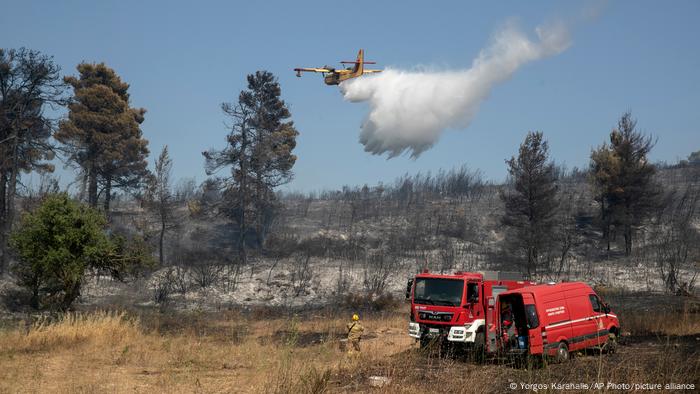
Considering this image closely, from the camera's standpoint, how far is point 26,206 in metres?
43.8

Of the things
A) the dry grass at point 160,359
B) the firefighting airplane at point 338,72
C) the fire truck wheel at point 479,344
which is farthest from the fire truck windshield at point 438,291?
the firefighting airplane at point 338,72

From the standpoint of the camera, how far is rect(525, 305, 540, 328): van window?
52.1 ft

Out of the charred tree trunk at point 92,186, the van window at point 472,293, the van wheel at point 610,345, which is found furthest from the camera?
the charred tree trunk at point 92,186

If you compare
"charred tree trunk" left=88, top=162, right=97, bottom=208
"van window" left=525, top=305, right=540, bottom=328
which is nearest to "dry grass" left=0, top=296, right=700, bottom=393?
"van window" left=525, top=305, right=540, bottom=328

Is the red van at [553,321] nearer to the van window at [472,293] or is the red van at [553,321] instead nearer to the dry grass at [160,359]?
the van window at [472,293]

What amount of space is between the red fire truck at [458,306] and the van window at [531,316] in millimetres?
1722

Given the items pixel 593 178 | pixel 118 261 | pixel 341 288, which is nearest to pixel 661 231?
pixel 593 178

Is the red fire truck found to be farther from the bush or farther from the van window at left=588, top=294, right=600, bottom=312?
the bush

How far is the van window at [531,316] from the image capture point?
52.1ft

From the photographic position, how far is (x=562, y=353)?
16.3 metres

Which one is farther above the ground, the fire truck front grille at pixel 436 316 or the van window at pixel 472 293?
the van window at pixel 472 293

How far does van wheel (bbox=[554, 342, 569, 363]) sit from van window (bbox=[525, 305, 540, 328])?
99cm

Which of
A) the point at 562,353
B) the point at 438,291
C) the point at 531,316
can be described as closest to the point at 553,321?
the point at 531,316

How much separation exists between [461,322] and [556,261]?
3359cm
